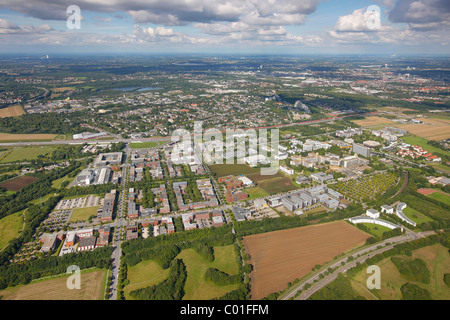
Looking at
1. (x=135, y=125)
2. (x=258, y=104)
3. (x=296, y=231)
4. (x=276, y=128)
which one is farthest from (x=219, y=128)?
(x=296, y=231)

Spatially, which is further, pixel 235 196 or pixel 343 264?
pixel 235 196

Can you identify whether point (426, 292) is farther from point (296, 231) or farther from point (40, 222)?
point (40, 222)

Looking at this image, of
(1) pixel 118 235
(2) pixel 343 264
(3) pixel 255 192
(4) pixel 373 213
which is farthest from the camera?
(3) pixel 255 192

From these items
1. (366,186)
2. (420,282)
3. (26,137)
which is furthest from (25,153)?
(420,282)

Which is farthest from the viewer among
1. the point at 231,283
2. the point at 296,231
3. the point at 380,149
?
the point at 380,149

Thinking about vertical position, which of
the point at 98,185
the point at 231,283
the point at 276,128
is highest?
the point at 276,128

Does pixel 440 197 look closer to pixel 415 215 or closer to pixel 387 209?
pixel 415 215

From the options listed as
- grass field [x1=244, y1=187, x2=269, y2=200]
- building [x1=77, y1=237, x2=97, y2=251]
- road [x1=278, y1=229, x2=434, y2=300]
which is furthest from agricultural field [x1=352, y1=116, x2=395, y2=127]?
building [x1=77, y1=237, x2=97, y2=251]
